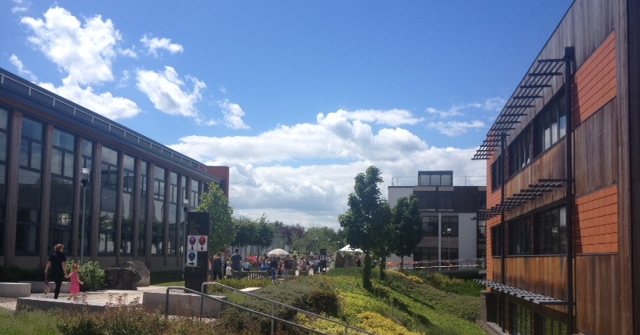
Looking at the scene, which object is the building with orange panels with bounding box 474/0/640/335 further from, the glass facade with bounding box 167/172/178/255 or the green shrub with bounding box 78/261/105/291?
the glass facade with bounding box 167/172/178/255

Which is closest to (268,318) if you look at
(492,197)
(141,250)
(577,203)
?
(577,203)

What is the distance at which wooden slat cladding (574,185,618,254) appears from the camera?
557 inches

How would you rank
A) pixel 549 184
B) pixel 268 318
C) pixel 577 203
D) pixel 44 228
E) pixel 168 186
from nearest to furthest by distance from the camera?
pixel 268 318
pixel 577 203
pixel 549 184
pixel 44 228
pixel 168 186

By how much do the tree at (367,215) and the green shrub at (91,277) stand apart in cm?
1660

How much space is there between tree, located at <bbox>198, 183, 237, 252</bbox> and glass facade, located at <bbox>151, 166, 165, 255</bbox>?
333cm

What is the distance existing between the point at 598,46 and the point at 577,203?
146 inches

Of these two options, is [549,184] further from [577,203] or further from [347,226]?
[347,226]

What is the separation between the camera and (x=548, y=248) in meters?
21.3

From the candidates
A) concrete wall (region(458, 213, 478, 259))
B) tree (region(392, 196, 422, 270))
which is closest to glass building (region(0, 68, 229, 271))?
tree (region(392, 196, 422, 270))

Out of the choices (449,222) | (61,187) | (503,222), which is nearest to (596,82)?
(503,222)

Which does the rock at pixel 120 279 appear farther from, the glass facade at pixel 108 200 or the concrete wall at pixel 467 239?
the concrete wall at pixel 467 239

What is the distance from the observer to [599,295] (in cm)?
1493

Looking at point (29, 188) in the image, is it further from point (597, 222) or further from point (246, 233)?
point (246, 233)

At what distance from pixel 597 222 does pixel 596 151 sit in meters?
1.45
